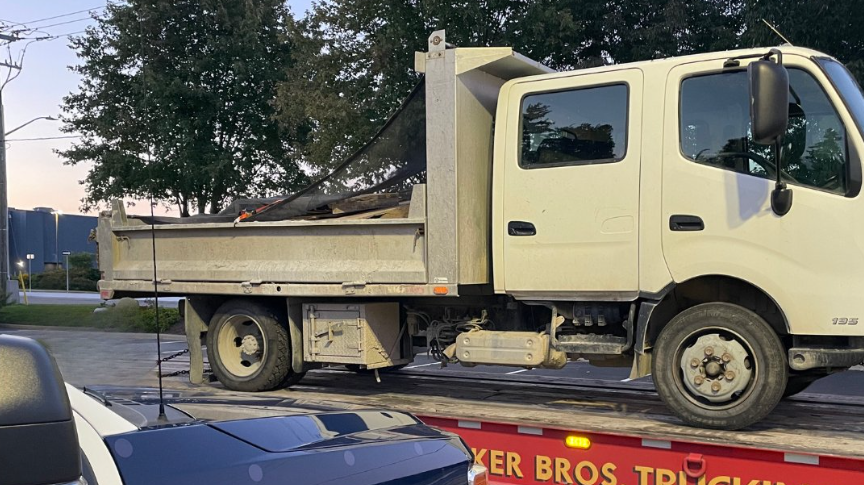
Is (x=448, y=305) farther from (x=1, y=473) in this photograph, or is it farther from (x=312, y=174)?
(x=312, y=174)

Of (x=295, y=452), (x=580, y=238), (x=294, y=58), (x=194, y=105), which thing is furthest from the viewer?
(x=194, y=105)

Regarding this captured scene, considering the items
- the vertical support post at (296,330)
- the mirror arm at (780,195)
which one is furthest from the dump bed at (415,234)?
the mirror arm at (780,195)

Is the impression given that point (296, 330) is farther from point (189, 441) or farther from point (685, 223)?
point (189, 441)

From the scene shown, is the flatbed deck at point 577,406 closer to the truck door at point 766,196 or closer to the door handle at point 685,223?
the truck door at point 766,196

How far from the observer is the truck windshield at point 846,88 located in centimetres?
496

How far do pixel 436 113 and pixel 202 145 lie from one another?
48.4ft

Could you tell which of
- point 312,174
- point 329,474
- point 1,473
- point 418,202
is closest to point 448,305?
point 418,202

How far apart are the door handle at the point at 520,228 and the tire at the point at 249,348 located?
231 centimetres

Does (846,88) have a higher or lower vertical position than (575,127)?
higher

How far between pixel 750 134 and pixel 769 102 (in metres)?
0.51

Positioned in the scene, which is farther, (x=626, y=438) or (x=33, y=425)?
(x=626, y=438)

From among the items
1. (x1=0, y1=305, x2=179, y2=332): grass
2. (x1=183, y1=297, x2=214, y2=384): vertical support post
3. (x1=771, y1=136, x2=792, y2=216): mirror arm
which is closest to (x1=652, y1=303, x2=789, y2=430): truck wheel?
(x1=771, y1=136, x2=792, y2=216): mirror arm

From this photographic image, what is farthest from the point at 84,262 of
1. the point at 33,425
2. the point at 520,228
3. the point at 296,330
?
the point at 33,425

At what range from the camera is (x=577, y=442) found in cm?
438
